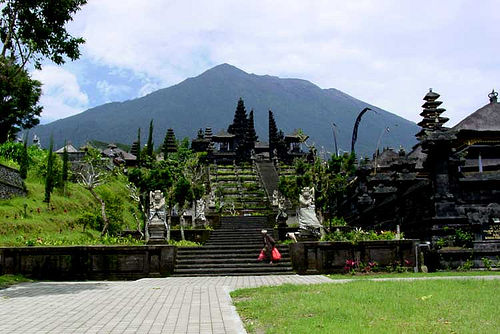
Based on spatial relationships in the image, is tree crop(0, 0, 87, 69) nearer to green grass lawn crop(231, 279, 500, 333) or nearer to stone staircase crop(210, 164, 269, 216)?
green grass lawn crop(231, 279, 500, 333)

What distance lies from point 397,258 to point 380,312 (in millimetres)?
8904

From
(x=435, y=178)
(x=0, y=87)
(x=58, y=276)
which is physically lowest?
(x=58, y=276)

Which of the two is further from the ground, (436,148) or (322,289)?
(436,148)

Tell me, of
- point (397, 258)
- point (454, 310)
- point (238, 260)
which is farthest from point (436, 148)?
point (454, 310)

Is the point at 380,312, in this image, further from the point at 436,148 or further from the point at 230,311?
the point at 436,148

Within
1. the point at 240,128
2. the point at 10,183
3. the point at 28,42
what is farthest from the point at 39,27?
the point at 240,128

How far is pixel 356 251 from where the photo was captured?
15.8 m

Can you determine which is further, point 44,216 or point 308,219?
point 44,216

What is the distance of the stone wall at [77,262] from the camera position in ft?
50.9

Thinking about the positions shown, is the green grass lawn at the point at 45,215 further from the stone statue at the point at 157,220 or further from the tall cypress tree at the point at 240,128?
the tall cypress tree at the point at 240,128

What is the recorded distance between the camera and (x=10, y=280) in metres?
14.1

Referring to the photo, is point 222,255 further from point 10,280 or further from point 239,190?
point 239,190

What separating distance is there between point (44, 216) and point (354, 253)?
24174mm

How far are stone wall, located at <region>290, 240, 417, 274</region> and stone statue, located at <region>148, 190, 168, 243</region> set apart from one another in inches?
199
